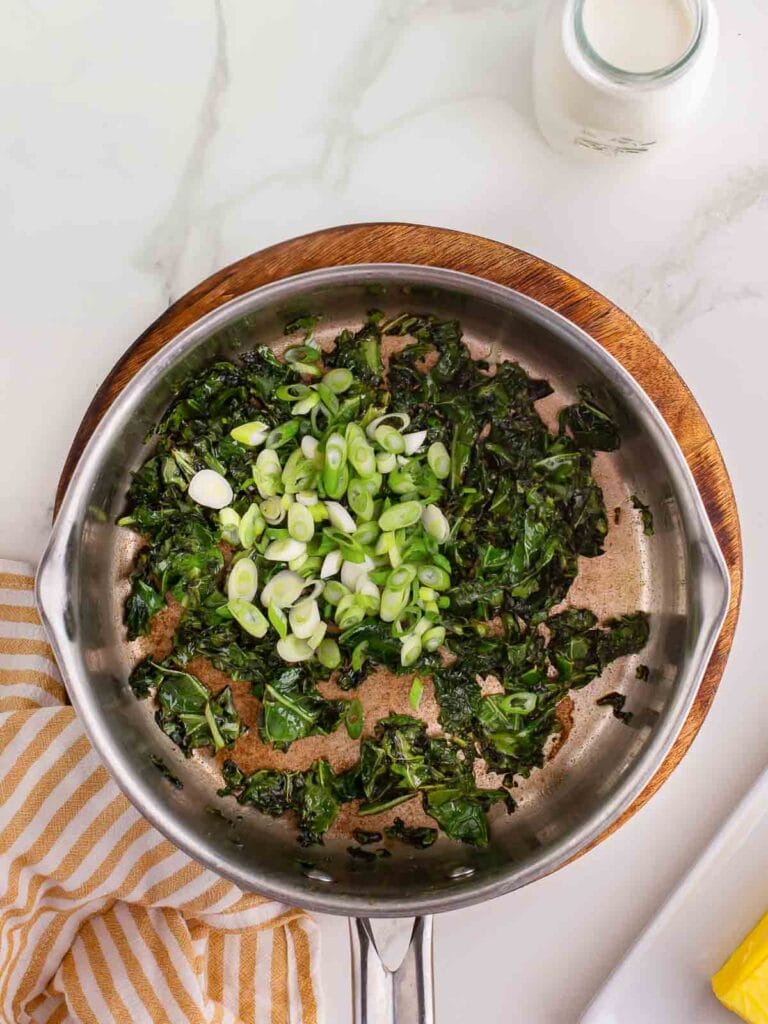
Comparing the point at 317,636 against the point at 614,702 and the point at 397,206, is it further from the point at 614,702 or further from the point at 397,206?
the point at 397,206

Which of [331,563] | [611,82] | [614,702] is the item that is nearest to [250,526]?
[331,563]

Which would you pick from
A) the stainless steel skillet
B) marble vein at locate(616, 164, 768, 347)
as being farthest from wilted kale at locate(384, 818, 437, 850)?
marble vein at locate(616, 164, 768, 347)

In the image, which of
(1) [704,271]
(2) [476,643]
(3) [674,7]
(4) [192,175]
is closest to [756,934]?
(2) [476,643]

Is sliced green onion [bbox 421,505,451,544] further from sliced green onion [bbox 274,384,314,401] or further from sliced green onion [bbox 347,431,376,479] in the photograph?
sliced green onion [bbox 274,384,314,401]

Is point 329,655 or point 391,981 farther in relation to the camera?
point 329,655

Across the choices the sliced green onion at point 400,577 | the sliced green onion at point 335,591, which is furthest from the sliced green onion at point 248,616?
the sliced green onion at point 400,577

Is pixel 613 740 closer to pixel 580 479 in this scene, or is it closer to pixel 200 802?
pixel 580 479
